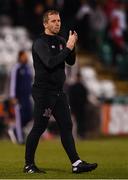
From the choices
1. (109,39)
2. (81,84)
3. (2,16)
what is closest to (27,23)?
(2,16)

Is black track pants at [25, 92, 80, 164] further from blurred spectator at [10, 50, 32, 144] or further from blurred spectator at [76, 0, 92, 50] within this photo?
blurred spectator at [76, 0, 92, 50]

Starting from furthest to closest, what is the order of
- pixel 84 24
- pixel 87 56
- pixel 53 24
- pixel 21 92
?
pixel 87 56 → pixel 84 24 → pixel 21 92 → pixel 53 24

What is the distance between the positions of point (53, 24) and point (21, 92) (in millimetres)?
8164

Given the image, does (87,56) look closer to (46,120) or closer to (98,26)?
(98,26)

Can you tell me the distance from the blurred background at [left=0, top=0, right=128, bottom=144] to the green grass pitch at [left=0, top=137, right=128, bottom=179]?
4.06 meters

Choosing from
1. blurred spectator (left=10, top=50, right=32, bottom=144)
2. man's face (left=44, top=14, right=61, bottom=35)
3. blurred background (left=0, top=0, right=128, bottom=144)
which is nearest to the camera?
man's face (left=44, top=14, right=61, bottom=35)

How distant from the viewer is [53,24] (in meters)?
11.9

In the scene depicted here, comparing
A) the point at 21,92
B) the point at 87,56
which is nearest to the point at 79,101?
the point at 21,92

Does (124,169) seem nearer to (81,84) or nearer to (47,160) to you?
(47,160)

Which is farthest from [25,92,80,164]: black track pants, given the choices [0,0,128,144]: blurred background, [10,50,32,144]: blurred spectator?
[0,0,128,144]: blurred background

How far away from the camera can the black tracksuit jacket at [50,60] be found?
11703 millimetres

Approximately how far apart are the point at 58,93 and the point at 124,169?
1.61 metres

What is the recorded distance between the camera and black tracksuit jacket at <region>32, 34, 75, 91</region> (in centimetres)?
1170

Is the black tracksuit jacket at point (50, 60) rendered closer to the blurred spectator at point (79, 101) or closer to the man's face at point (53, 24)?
the man's face at point (53, 24)
